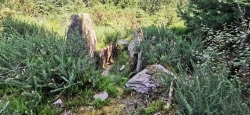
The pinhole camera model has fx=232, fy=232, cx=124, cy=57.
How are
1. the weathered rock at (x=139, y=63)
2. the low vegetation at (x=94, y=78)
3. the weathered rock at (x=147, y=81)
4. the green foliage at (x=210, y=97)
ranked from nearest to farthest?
the green foliage at (x=210, y=97), the low vegetation at (x=94, y=78), the weathered rock at (x=147, y=81), the weathered rock at (x=139, y=63)

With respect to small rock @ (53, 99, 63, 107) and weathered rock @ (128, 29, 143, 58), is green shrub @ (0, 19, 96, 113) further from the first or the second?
weathered rock @ (128, 29, 143, 58)

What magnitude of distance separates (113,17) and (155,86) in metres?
10.3

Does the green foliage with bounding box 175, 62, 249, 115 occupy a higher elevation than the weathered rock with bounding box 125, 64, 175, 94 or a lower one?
higher

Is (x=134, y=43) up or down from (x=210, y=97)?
down

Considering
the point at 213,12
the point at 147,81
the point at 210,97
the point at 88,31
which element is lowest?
the point at 147,81

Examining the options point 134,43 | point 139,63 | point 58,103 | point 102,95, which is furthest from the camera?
point 134,43

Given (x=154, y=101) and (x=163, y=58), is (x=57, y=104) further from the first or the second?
(x=163, y=58)

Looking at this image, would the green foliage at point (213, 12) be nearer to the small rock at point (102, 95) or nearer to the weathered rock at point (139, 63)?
the weathered rock at point (139, 63)

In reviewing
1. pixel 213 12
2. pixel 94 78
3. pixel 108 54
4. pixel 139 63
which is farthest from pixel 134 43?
pixel 94 78

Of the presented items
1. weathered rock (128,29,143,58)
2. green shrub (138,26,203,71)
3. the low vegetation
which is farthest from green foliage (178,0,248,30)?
weathered rock (128,29,143,58)

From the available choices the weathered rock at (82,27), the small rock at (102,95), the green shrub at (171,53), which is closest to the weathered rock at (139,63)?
the green shrub at (171,53)

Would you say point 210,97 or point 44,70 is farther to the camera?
point 44,70

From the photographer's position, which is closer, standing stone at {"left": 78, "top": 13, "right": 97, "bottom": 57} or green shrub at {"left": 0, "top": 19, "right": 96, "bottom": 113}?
green shrub at {"left": 0, "top": 19, "right": 96, "bottom": 113}

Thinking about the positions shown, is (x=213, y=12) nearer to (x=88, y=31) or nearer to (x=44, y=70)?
(x=88, y=31)
